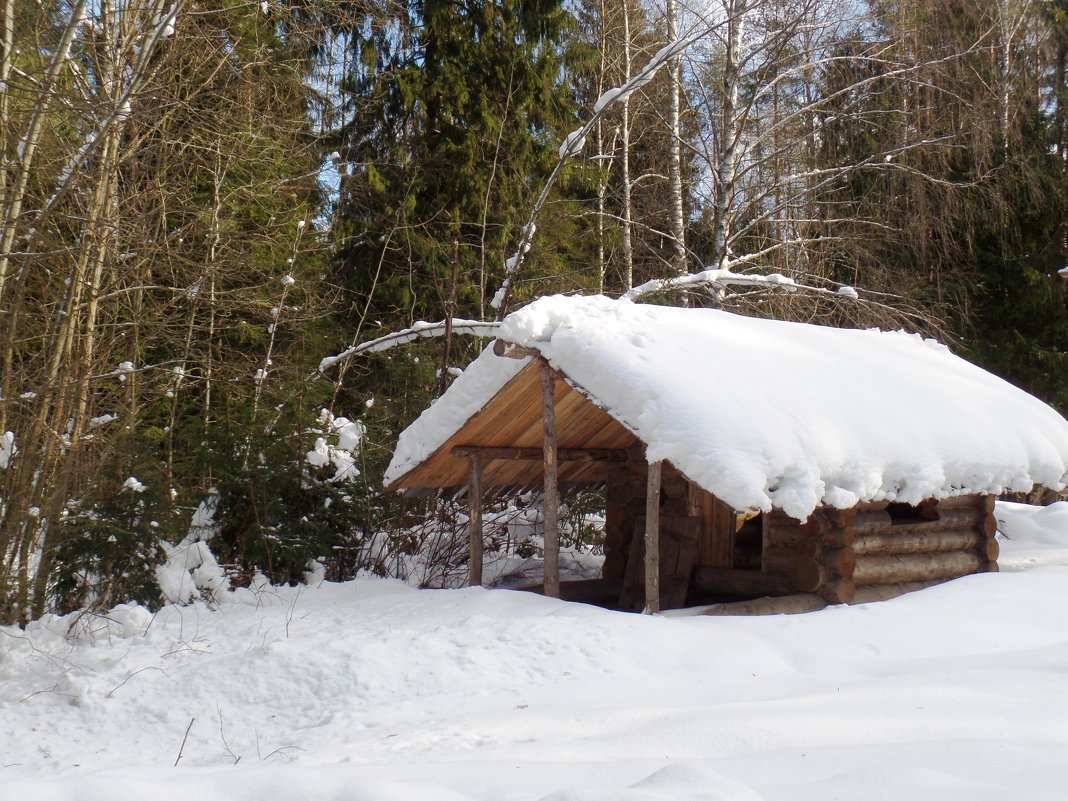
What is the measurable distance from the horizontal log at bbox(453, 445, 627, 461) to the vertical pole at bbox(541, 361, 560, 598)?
64 cm

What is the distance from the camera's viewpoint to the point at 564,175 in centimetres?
1561

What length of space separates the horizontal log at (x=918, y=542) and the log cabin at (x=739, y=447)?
0.06ft

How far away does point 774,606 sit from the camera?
7.95 meters

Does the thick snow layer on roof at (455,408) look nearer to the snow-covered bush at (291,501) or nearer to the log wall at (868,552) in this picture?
the snow-covered bush at (291,501)

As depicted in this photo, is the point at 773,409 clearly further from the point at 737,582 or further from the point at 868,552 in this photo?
the point at 737,582

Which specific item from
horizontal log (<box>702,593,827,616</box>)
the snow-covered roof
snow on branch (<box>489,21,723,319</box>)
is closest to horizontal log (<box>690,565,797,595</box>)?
horizontal log (<box>702,593,827,616</box>)

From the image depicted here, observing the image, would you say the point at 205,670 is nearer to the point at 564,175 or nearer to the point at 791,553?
the point at 791,553

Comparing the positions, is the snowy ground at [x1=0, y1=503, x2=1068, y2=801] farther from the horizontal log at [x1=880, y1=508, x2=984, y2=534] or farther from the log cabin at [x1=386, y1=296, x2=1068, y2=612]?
→ the log cabin at [x1=386, y1=296, x2=1068, y2=612]

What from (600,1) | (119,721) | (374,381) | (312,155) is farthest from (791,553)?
(600,1)

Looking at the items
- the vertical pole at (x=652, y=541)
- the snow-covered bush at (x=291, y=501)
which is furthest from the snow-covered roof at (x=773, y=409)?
the snow-covered bush at (x=291, y=501)

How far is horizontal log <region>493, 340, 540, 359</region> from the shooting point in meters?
7.72

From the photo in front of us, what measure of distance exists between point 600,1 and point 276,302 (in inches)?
395

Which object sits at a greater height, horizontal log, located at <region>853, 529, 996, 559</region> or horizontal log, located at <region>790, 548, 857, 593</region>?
horizontal log, located at <region>853, 529, 996, 559</region>

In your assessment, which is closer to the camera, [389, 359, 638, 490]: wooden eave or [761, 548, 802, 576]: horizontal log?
[389, 359, 638, 490]: wooden eave
